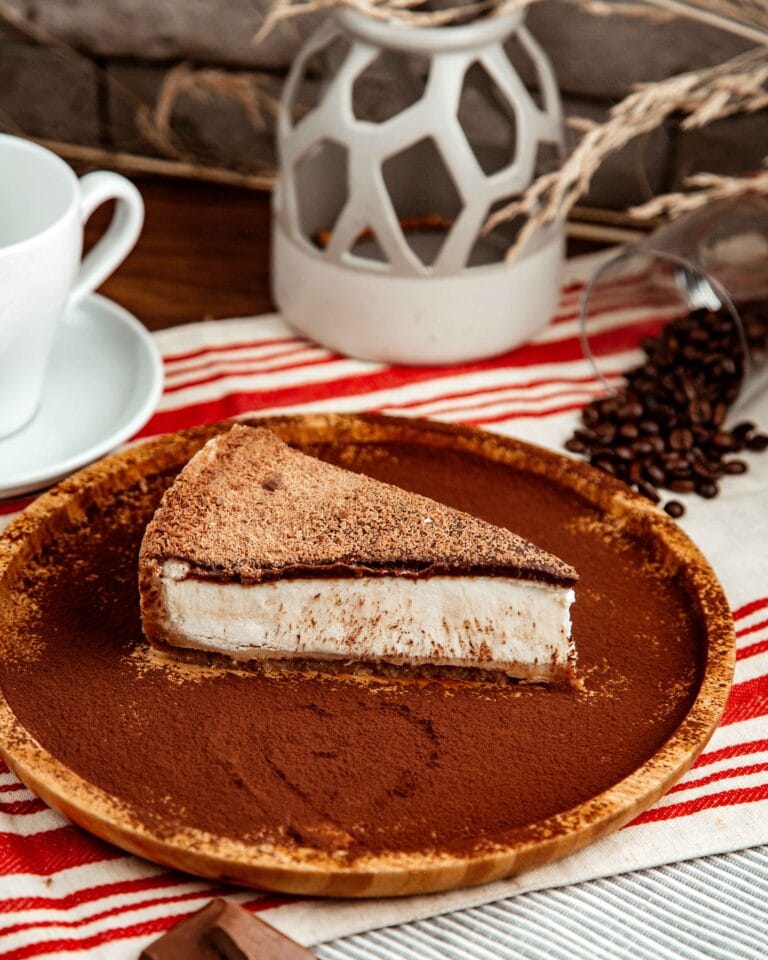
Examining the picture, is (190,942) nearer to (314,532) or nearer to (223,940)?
(223,940)

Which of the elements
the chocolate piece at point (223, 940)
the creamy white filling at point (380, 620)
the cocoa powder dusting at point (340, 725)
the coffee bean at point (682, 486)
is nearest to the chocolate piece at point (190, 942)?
the chocolate piece at point (223, 940)

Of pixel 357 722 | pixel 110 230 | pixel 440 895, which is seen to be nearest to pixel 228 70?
pixel 110 230

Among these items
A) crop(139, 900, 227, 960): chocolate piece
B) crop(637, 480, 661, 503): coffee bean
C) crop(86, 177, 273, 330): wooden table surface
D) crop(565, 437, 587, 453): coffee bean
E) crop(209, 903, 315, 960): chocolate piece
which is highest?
crop(637, 480, 661, 503): coffee bean

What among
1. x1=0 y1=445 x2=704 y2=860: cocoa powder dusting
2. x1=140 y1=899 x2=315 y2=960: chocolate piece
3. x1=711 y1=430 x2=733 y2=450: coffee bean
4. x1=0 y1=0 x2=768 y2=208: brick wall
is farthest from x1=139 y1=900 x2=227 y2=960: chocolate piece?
→ x1=0 y1=0 x2=768 y2=208: brick wall

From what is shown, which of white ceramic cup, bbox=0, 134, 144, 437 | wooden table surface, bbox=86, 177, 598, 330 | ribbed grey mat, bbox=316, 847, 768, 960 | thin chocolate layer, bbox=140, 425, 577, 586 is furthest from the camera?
wooden table surface, bbox=86, 177, 598, 330

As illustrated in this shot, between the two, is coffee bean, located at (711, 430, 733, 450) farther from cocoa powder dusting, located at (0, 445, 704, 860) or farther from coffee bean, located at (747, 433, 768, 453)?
cocoa powder dusting, located at (0, 445, 704, 860)

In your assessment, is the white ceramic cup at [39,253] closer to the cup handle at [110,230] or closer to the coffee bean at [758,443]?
the cup handle at [110,230]
